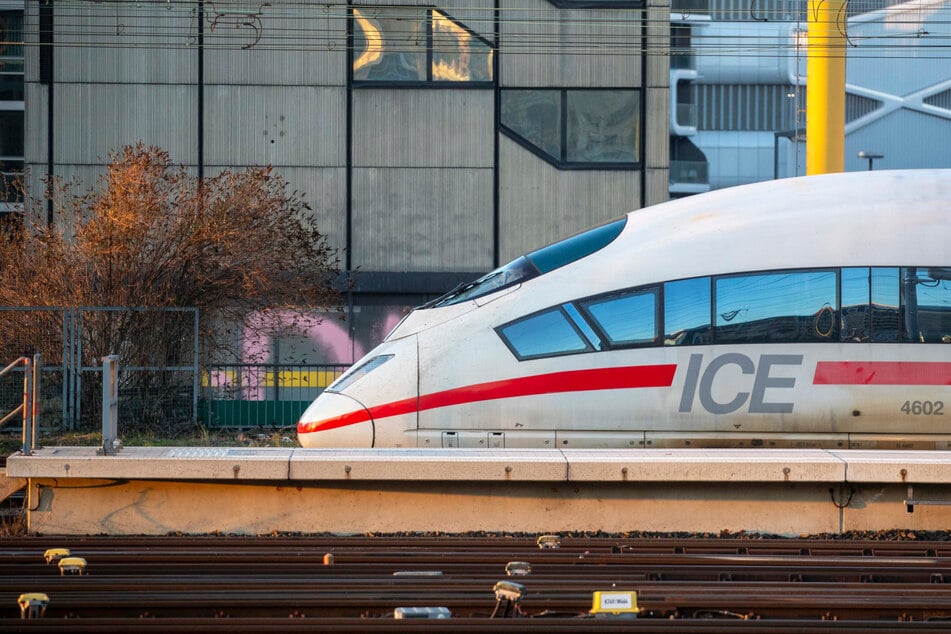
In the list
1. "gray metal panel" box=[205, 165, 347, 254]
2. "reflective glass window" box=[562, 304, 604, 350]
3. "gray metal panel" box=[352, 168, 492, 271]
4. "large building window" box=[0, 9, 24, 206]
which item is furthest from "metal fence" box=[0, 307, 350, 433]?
"large building window" box=[0, 9, 24, 206]

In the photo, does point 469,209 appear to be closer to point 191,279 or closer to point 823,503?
point 191,279

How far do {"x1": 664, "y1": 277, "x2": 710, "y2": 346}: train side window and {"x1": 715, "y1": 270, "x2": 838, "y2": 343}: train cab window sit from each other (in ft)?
0.38

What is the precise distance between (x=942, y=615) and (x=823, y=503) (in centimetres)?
331

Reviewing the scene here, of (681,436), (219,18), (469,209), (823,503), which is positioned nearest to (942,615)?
(823,503)

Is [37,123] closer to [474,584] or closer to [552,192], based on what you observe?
[552,192]

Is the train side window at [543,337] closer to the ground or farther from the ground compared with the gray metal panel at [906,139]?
closer to the ground

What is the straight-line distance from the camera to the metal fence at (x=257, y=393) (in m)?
16.9

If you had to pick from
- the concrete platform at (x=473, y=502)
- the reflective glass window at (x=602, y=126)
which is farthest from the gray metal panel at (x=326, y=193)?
the concrete platform at (x=473, y=502)

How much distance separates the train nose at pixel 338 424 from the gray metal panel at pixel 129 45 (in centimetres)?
1561

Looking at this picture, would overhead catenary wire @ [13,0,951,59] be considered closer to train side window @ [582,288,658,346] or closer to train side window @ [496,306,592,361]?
train side window @ [582,288,658,346]

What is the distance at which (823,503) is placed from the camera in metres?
10.7

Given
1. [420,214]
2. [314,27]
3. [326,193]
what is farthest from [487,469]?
[314,27]

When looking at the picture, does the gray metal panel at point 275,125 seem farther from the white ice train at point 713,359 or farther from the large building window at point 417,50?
the white ice train at point 713,359

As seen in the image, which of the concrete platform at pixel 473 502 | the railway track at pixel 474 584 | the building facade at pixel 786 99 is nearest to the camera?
the railway track at pixel 474 584
